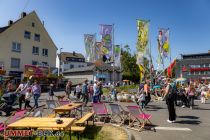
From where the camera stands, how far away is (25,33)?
46.2 metres

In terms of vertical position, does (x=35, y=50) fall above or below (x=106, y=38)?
above

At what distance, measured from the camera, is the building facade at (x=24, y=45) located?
42562 millimetres

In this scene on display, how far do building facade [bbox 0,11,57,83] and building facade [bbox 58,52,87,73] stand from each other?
87.9 feet

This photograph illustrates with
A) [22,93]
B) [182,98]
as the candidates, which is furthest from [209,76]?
[22,93]

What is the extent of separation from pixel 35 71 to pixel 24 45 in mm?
6342

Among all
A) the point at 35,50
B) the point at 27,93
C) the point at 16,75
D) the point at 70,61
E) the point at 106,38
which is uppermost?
the point at 70,61

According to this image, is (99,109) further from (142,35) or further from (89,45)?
(89,45)

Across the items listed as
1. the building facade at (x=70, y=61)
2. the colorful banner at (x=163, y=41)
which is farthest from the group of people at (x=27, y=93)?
the building facade at (x=70, y=61)

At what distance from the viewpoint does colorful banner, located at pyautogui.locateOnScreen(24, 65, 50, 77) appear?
40.7m

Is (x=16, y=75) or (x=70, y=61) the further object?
(x=70, y=61)

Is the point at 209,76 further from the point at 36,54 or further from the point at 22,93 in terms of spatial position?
the point at 22,93

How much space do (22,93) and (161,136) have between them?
10.3 m

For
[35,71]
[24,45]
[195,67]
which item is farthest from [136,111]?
[195,67]

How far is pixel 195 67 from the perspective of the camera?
8769 centimetres
